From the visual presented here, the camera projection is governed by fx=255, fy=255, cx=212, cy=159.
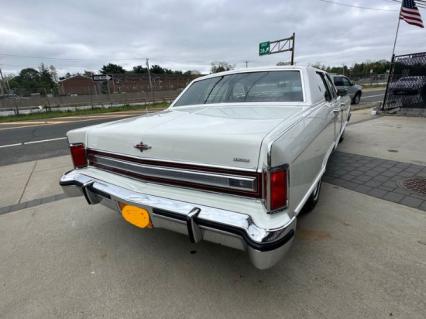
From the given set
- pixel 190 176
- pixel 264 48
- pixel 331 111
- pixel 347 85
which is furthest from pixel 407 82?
pixel 264 48

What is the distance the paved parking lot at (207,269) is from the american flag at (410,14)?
31.9 feet

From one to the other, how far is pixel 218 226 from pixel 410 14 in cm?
1230

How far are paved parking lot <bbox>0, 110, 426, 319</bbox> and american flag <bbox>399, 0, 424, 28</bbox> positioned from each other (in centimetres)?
974

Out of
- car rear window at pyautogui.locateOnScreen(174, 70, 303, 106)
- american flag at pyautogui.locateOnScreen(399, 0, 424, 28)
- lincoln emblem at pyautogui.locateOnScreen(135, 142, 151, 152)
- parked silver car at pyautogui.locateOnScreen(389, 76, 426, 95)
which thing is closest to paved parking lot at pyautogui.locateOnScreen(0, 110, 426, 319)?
lincoln emblem at pyautogui.locateOnScreen(135, 142, 151, 152)

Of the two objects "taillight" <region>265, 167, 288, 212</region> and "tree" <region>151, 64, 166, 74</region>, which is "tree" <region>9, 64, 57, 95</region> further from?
"taillight" <region>265, 167, 288, 212</region>

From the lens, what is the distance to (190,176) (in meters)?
1.78

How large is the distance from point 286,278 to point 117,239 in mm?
1650

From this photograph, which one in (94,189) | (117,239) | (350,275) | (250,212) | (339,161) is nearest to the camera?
(250,212)

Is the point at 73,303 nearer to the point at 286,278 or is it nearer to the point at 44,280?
the point at 44,280

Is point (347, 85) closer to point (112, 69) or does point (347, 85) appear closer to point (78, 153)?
point (78, 153)

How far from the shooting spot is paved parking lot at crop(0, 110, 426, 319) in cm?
174

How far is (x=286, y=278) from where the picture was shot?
1.97 meters

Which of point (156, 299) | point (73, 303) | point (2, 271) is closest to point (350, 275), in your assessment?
point (156, 299)

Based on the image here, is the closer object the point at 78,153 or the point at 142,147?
the point at 142,147
